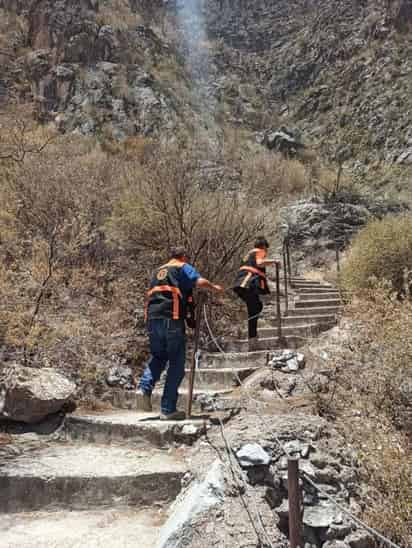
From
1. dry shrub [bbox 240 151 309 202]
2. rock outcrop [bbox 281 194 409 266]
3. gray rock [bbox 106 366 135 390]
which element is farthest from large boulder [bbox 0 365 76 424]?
dry shrub [bbox 240 151 309 202]

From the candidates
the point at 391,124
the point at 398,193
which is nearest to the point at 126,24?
the point at 391,124

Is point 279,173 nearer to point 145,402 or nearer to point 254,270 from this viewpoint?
point 254,270

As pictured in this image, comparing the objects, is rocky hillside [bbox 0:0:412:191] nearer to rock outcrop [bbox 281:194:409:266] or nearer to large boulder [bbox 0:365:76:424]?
rock outcrop [bbox 281:194:409:266]

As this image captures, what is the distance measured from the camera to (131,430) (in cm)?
427

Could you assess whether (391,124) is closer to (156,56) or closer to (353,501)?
(156,56)

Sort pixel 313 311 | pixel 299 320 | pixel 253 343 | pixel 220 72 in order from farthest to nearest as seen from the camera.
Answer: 1. pixel 220 72
2. pixel 313 311
3. pixel 299 320
4. pixel 253 343

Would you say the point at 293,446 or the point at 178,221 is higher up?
the point at 178,221

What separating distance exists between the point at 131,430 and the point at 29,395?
108cm

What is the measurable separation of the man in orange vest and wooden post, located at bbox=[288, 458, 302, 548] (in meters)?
2.28

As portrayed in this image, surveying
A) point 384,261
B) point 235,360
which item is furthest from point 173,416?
point 384,261

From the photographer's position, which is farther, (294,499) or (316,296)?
(316,296)

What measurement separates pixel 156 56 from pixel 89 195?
18028mm

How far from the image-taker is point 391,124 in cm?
2186

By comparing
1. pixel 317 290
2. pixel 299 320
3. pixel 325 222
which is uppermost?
pixel 325 222
